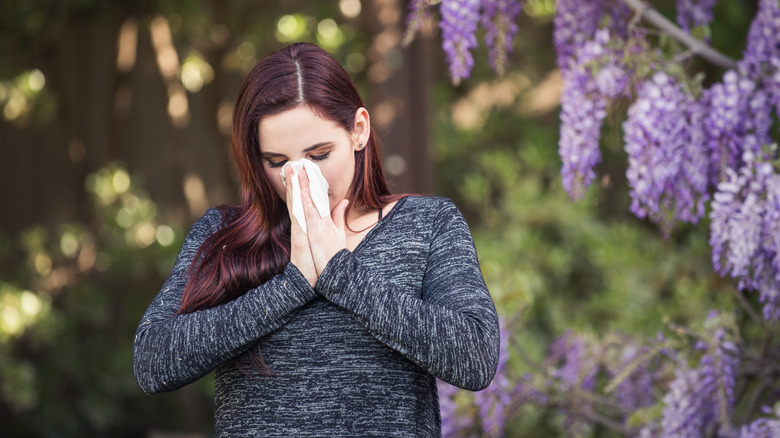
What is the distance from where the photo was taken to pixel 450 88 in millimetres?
4125

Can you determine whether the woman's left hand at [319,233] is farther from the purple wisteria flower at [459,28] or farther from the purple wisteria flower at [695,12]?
the purple wisteria flower at [695,12]

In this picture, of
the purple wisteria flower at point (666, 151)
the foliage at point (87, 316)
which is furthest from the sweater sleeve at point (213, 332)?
the foliage at point (87, 316)

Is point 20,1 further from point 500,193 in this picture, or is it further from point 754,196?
point 754,196

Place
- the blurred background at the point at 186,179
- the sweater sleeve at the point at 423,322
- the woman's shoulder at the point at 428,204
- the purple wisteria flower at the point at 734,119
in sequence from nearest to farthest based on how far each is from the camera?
the sweater sleeve at the point at 423,322 < the woman's shoulder at the point at 428,204 < the purple wisteria flower at the point at 734,119 < the blurred background at the point at 186,179

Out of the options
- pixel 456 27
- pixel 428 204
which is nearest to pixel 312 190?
pixel 428 204

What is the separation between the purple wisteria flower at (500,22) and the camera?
1.91 metres

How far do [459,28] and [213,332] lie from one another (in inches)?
36.7

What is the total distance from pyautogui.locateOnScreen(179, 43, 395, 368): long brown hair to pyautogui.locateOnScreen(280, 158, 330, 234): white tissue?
0.29 feet

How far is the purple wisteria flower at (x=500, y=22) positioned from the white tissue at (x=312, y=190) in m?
0.78

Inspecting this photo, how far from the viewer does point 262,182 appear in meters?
1.33

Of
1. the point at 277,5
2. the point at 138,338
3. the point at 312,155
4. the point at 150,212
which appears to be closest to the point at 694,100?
the point at 312,155

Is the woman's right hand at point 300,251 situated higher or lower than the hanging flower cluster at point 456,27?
lower

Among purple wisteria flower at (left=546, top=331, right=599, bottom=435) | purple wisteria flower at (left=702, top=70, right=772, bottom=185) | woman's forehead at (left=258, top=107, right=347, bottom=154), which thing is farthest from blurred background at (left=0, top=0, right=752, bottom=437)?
woman's forehead at (left=258, top=107, right=347, bottom=154)

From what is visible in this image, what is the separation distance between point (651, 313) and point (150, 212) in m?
2.02
